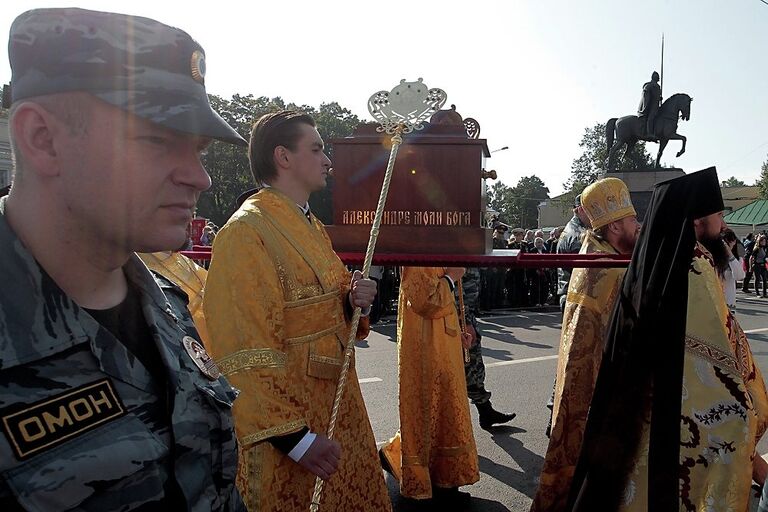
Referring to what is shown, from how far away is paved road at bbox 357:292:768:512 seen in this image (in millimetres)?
4109

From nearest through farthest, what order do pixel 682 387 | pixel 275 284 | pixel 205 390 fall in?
pixel 205 390
pixel 275 284
pixel 682 387

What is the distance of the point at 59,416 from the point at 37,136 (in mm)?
448

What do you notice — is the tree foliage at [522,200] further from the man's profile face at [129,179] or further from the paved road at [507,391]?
the man's profile face at [129,179]

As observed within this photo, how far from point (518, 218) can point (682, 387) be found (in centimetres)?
8097

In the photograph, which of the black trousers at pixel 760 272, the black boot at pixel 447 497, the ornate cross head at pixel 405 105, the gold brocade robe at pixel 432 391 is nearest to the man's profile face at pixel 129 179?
the ornate cross head at pixel 405 105

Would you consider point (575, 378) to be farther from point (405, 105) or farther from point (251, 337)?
point (251, 337)

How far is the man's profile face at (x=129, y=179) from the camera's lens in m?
0.96

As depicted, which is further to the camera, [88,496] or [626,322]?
[626,322]

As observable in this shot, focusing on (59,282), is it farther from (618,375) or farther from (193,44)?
(618,375)

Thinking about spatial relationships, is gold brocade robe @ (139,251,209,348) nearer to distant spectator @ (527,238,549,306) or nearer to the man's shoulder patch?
the man's shoulder patch

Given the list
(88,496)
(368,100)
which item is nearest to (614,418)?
(368,100)

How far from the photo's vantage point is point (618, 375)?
242 cm

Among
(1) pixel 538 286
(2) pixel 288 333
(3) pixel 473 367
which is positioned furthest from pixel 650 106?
(2) pixel 288 333

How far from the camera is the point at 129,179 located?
3.26 ft
